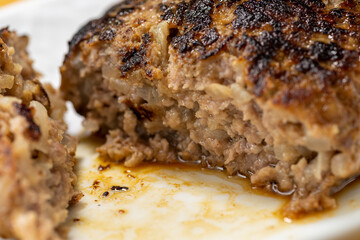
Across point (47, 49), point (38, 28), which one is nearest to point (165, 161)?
point (47, 49)

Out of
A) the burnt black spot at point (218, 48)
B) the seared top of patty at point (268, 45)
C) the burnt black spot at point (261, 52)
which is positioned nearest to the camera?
the seared top of patty at point (268, 45)

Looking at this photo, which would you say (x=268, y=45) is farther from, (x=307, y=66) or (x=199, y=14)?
(x=199, y=14)

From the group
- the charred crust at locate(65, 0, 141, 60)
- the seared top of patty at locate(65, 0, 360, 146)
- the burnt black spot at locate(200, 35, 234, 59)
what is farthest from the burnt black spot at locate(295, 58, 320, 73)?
the charred crust at locate(65, 0, 141, 60)

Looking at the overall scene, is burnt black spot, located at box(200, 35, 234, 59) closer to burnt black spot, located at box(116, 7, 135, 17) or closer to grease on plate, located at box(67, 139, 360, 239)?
grease on plate, located at box(67, 139, 360, 239)

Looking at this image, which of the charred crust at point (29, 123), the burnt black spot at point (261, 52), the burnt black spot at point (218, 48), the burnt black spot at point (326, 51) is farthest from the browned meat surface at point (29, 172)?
the burnt black spot at point (326, 51)

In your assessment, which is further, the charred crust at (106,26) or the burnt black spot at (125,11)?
the burnt black spot at (125,11)

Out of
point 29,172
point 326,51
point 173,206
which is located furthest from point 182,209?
point 326,51

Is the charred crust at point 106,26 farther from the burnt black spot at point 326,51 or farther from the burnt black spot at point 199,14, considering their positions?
the burnt black spot at point 326,51

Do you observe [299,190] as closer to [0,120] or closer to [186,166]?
[186,166]

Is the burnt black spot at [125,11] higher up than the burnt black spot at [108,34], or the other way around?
the burnt black spot at [125,11]
